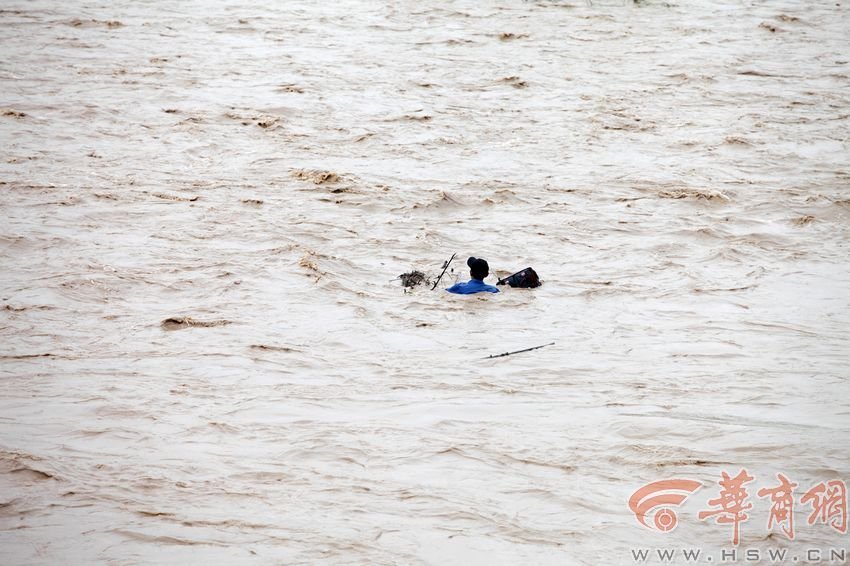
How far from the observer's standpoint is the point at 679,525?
4617 millimetres

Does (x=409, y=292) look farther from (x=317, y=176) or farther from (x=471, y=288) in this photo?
(x=317, y=176)

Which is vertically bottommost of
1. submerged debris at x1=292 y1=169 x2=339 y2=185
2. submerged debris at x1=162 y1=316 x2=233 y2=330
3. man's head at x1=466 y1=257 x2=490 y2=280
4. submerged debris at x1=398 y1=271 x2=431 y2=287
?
submerged debris at x1=162 y1=316 x2=233 y2=330

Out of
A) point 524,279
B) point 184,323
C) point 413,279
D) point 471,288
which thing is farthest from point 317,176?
point 184,323

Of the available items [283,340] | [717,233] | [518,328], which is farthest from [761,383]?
[283,340]

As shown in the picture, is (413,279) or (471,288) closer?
(471,288)

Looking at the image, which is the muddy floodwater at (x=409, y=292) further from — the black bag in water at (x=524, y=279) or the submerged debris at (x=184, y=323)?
the black bag in water at (x=524, y=279)

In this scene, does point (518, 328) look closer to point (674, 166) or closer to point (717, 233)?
point (717, 233)

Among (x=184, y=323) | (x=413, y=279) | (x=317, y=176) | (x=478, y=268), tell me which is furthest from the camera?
(x=317, y=176)

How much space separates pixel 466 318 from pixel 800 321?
7.62 feet

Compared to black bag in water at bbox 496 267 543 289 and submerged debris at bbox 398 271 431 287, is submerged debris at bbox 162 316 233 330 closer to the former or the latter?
submerged debris at bbox 398 271 431 287

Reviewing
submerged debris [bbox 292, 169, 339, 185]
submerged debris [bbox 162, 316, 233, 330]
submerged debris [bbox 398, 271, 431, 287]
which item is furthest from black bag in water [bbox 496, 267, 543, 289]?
submerged debris [bbox 292, 169, 339, 185]

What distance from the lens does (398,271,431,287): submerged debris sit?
7164 millimetres

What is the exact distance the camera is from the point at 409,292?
7090 mm

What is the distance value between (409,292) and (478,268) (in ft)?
1.82
